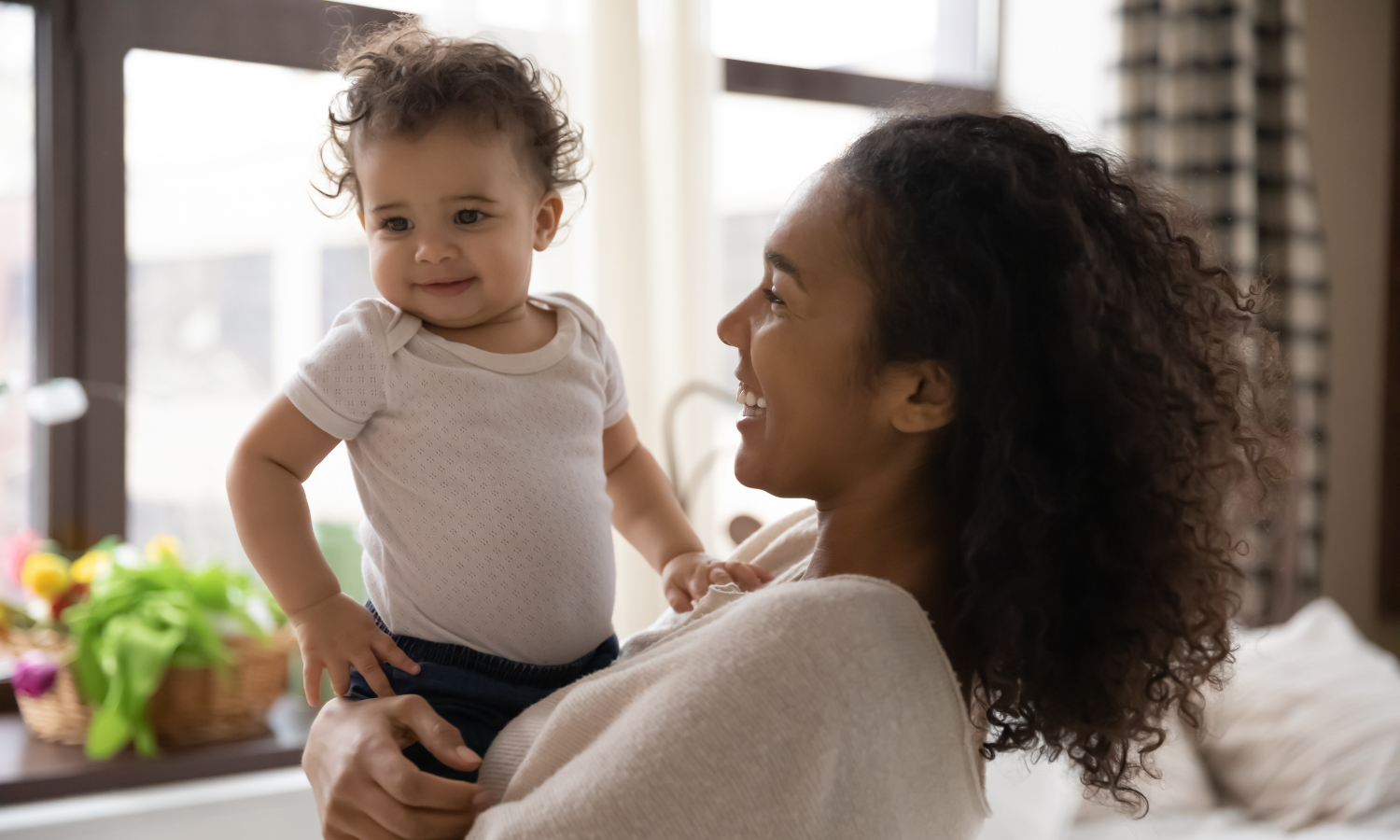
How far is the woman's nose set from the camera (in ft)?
3.45

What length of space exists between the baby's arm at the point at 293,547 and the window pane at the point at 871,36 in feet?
7.05

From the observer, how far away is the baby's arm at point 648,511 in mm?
1292

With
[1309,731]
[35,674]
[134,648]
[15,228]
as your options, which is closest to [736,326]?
[134,648]

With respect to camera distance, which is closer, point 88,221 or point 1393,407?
point 88,221

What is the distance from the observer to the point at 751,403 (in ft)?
3.49

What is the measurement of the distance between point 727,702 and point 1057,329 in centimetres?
38

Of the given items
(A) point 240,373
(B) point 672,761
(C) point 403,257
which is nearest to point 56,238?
(A) point 240,373

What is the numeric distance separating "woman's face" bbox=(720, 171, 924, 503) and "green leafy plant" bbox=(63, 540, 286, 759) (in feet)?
5.19

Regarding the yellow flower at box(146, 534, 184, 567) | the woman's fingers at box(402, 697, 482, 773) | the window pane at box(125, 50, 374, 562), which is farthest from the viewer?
the window pane at box(125, 50, 374, 562)

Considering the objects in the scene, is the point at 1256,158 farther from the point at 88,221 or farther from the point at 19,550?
the point at 19,550

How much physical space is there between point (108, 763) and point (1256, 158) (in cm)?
345

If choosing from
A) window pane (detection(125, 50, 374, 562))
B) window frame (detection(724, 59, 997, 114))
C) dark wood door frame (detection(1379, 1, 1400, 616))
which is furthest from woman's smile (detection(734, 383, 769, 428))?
dark wood door frame (detection(1379, 1, 1400, 616))

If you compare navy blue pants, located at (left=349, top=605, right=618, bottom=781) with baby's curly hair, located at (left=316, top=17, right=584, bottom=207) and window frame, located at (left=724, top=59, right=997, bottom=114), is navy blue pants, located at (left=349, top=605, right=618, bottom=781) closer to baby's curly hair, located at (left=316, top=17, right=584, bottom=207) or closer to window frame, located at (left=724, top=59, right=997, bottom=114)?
baby's curly hair, located at (left=316, top=17, right=584, bottom=207)

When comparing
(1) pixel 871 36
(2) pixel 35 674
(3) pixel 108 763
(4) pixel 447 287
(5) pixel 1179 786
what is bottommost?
(5) pixel 1179 786
